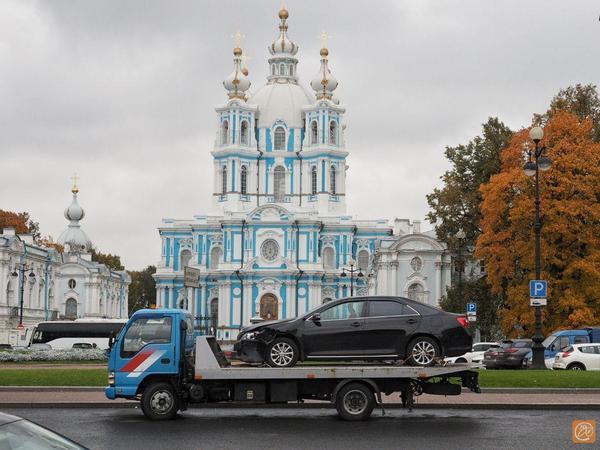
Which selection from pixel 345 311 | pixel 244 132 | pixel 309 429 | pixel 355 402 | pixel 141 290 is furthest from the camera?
pixel 141 290

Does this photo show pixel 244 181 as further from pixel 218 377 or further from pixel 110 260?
pixel 218 377

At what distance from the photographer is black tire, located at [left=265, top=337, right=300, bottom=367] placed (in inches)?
714

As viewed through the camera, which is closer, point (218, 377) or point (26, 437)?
point (26, 437)

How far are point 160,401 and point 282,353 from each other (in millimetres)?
2465

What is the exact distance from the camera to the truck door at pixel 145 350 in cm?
1838

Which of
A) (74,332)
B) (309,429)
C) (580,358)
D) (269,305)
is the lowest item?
(309,429)

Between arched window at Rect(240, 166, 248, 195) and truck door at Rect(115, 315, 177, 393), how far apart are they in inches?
3614

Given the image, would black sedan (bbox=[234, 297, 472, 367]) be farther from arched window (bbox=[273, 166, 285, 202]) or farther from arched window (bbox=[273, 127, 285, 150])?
arched window (bbox=[273, 127, 285, 150])

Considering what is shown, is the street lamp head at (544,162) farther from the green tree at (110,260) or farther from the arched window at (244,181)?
the green tree at (110,260)

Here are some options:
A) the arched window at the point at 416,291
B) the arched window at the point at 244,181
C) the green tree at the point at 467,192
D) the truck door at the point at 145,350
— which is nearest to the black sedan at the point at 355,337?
the truck door at the point at 145,350

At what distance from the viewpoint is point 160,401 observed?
18500 millimetres

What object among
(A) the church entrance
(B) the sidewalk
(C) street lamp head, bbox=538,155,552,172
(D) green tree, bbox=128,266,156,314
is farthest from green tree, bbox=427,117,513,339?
(D) green tree, bbox=128,266,156,314

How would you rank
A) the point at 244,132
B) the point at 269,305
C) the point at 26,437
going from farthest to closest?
1. the point at 244,132
2. the point at 269,305
3. the point at 26,437

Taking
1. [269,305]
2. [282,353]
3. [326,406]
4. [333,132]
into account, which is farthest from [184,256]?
[282,353]
